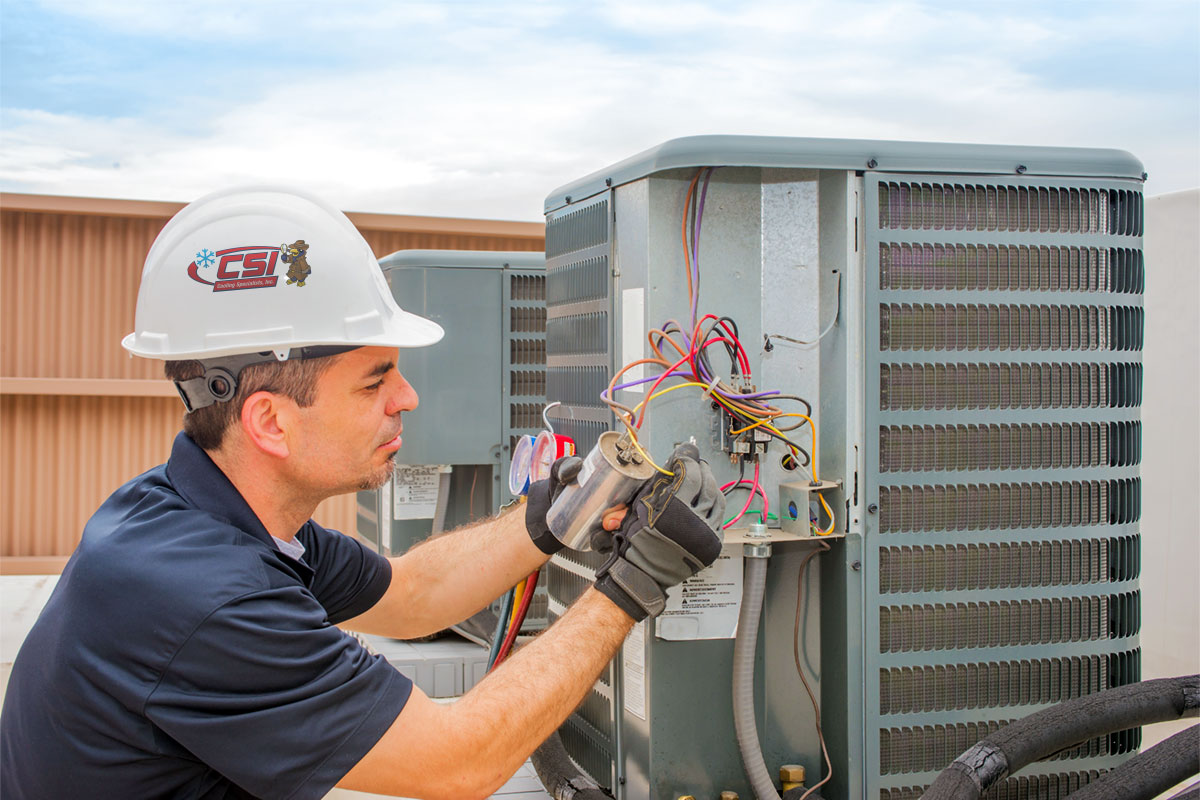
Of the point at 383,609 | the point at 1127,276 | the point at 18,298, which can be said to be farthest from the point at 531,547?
the point at 18,298

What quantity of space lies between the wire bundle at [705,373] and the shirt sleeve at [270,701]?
727mm

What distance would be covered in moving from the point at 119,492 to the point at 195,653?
374 millimetres

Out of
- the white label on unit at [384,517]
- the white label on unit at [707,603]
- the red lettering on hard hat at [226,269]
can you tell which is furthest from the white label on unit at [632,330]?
the white label on unit at [384,517]

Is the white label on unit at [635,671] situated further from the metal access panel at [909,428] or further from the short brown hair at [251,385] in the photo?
the short brown hair at [251,385]

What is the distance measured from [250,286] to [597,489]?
27.1 inches

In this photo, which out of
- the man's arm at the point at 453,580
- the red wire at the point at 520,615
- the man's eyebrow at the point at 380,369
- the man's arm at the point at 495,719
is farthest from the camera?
the red wire at the point at 520,615

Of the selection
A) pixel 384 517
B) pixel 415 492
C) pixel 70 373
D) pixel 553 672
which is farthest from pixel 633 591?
pixel 70 373

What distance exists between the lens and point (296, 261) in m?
1.58

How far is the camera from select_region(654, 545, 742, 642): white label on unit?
1.94m

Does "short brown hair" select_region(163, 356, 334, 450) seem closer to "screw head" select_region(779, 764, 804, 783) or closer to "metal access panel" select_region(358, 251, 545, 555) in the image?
"screw head" select_region(779, 764, 804, 783)

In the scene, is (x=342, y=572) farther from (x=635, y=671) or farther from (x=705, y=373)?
(x=705, y=373)

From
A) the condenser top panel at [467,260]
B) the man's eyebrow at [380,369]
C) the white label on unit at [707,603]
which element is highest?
the condenser top panel at [467,260]

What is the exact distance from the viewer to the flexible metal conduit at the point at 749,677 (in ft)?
6.35

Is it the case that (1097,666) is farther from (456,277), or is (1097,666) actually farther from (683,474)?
(456,277)
